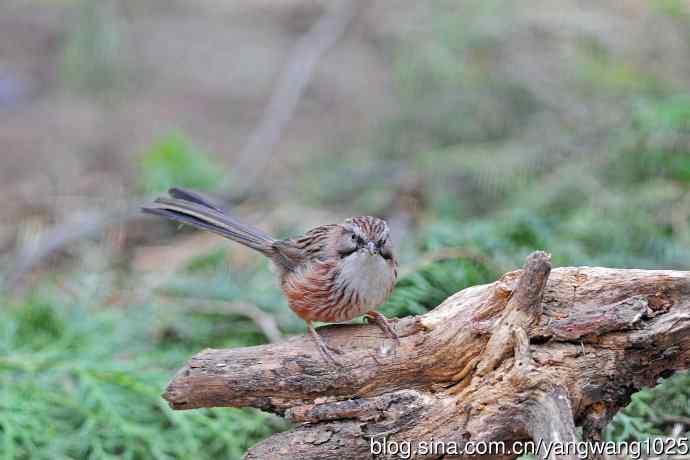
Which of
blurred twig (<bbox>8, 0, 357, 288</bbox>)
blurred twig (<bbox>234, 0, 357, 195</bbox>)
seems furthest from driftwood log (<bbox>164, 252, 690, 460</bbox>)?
blurred twig (<bbox>234, 0, 357, 195</bbox>)

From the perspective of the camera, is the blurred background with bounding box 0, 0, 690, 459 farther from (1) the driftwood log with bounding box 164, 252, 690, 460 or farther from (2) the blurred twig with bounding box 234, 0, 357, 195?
(1) the driftwood log with bounding box 164, 252, 690, 460

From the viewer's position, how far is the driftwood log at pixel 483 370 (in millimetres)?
2816

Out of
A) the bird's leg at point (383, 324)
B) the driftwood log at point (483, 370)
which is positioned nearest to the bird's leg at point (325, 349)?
the driftwood log at point (483, 370)

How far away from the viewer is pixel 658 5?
734 centimetres

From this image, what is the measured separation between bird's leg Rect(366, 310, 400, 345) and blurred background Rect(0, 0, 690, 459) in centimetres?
56

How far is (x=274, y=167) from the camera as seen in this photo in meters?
10.0

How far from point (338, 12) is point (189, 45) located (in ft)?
9.21

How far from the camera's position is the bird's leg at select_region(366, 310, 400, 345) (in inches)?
127

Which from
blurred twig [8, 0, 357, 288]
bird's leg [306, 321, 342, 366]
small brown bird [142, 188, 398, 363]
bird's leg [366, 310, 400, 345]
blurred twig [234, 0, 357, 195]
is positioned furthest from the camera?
blurred twig [234, 0, 357, 195]

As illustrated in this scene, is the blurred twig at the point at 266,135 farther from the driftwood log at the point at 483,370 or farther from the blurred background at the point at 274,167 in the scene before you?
the driftwood log at the point at 483,370

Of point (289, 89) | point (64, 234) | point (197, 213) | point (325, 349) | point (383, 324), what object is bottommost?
point (325, 349)

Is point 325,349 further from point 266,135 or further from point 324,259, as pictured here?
point 266,135

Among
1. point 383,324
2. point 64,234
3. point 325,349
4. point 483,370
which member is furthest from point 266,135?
point 483,370

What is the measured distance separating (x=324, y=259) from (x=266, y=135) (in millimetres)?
6241
